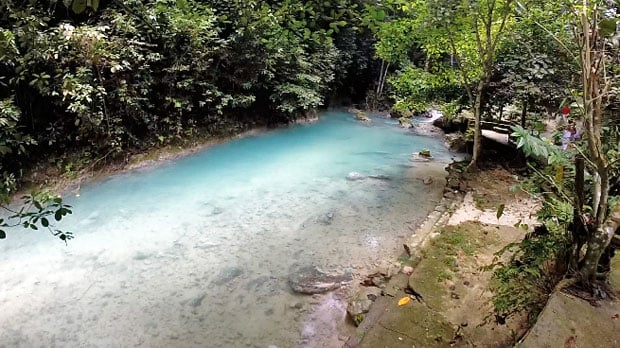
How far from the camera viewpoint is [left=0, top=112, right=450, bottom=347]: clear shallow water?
282 cm

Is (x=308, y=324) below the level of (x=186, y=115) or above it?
below

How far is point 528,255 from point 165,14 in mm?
6228

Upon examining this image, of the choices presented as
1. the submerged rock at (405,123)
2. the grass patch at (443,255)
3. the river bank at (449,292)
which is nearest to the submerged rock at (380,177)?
the river bank at (449,292)

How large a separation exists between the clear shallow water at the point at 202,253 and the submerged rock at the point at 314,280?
82mm

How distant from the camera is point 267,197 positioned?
206 inches

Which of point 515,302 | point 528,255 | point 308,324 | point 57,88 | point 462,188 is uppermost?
point 57,88

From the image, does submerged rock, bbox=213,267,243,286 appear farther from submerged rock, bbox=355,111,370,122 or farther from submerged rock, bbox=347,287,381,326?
submerged rock, bbox=355,111,370,122

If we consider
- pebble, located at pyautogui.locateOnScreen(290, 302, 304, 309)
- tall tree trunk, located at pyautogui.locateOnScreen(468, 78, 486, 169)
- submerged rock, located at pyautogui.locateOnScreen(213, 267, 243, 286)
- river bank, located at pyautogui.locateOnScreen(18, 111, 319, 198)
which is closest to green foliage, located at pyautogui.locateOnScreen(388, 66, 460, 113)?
tall tree trunk, located at pyautogui.locateOnScreen(468, 78, 486, 169)

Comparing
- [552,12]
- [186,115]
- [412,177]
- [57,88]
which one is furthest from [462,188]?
[57,88]

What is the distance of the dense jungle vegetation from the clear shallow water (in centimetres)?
53

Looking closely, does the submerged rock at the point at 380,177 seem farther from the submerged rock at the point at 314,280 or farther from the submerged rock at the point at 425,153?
the submerged rock at the point at 314,280

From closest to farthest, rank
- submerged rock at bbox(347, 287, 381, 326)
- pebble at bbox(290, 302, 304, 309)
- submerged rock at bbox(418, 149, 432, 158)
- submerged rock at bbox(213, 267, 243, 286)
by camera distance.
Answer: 1. submerged rock at bbox(347, 287, 381, 326)
2. pebble at bbox(290, 302, 304, 309)
3. submerged rock at bbox(213, 267, 243, 286)
4. submerged rock at bbox(418, 149, 432, 158)

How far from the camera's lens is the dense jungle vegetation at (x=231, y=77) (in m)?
2.00

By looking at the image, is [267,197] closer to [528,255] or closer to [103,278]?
[103,278]
